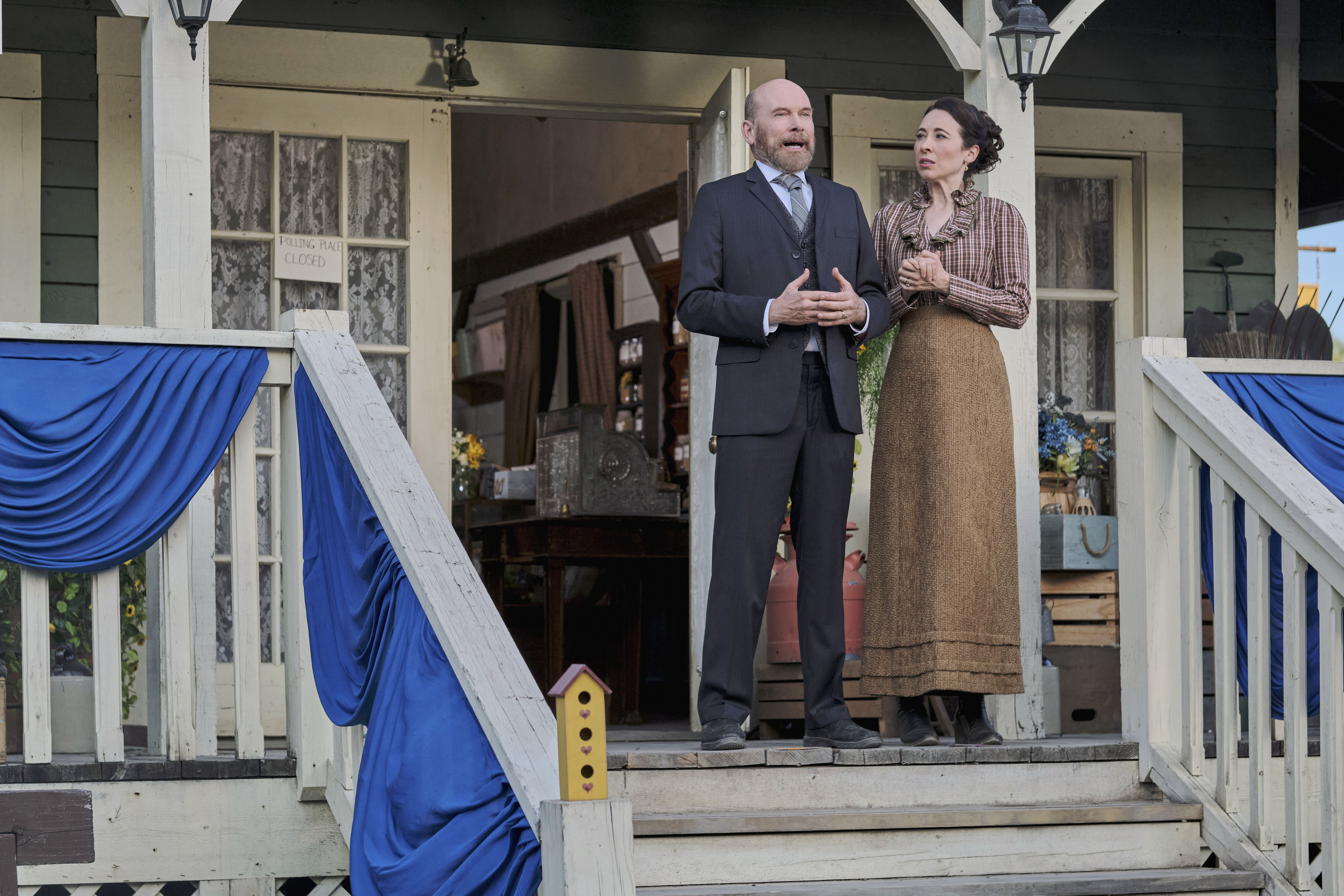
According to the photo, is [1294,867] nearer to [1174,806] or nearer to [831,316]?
[1174,806]

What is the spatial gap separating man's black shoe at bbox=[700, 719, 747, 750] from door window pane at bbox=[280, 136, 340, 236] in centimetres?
272

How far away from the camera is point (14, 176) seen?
5199mm

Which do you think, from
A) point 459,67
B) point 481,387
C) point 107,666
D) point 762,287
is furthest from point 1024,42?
point 481,387


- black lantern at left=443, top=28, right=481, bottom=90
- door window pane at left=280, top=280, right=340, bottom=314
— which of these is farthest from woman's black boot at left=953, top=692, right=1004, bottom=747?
black lantern at left=443, top=28, right=481, bottom=90

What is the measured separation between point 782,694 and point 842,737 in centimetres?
165

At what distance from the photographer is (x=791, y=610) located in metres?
5.32

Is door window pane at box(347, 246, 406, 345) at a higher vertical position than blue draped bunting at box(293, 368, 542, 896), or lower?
higher

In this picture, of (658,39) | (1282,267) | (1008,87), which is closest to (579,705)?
(1008,87)

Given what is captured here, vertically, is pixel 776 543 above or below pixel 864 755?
above

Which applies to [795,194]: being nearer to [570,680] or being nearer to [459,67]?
[570,680]

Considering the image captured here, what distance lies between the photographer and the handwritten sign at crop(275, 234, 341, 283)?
554 cm

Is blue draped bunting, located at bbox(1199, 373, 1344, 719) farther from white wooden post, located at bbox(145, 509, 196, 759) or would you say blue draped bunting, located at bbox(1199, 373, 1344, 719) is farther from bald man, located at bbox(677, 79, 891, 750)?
white wooden post, located at bbox(145, 509, 196, 759)

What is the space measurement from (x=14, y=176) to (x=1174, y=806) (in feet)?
12.8

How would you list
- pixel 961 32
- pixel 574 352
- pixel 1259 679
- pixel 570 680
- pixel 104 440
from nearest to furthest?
pixel 570 680, pixel 1259 679, pixel 104 440, pixel 961 32, pixel 574 352
